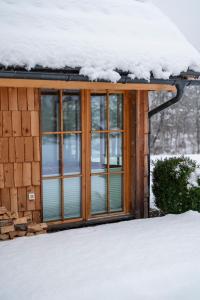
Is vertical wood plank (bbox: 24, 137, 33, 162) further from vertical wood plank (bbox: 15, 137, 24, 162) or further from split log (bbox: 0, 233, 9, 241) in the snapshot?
split log (bbox: 0, 233, 9, 241)

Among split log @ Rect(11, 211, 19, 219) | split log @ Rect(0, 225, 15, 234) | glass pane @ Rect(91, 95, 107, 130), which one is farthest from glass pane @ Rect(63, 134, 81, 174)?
split log @ Rect(0, 225, 15, 234)

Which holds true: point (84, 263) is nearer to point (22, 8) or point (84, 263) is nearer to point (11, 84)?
point (11, 84)

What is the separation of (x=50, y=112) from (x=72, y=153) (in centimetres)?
77

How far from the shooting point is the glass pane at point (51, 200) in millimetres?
6098

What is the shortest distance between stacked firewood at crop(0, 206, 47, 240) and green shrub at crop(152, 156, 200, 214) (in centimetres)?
225

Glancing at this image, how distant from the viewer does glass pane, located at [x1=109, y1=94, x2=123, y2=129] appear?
655 centimetres

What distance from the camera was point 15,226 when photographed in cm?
546

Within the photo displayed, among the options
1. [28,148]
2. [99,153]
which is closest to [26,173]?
[28,148]

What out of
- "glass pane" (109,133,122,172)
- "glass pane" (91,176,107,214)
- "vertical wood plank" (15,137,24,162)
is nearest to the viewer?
"vertical wood plank" (15,137,24,162)

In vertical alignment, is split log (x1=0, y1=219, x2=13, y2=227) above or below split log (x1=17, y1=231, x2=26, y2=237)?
above

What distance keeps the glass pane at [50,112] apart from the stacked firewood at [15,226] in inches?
56.0

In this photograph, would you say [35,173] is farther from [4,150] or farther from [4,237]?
[4,237]

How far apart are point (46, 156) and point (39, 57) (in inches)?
68.4

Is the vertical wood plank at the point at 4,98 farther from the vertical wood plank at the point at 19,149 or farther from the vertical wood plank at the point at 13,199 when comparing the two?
the vertical wood plank at the point at 13,199
